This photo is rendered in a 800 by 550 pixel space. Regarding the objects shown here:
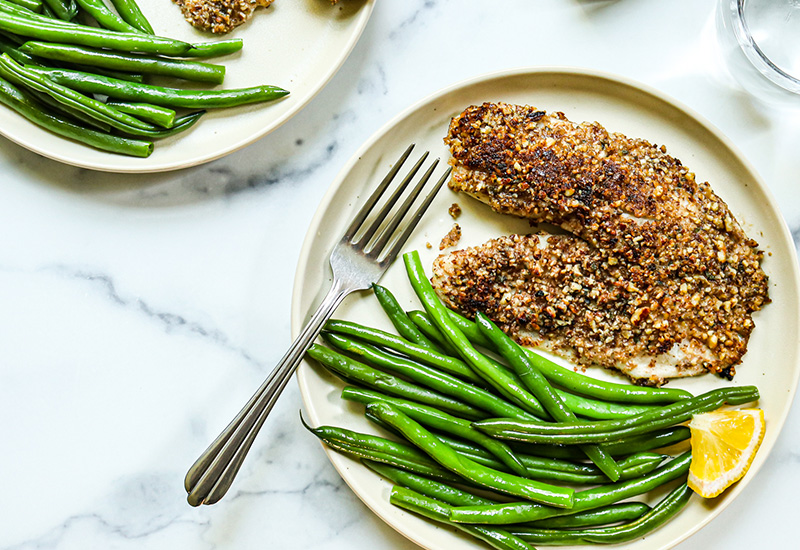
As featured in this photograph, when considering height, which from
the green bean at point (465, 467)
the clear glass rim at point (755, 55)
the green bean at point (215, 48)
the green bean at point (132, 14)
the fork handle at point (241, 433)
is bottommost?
the fork handle at point (241, 433)

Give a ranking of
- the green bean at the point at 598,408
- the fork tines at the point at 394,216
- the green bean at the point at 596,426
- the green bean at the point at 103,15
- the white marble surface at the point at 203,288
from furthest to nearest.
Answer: the white marble surface at the point at 203,288 → the green bean at the point at 103,15 → the fork tines at the point at 394,216 → the green bean at the point at 598,408 → the green bean at the point at 596,426

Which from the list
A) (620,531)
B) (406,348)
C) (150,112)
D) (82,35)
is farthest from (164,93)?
(620,531)

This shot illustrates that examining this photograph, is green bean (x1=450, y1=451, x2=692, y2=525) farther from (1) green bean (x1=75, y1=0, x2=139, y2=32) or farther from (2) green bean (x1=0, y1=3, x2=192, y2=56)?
(1) green bean (x1=75, y1=0, x2=139, y2=32)

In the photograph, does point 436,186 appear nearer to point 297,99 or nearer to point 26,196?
point 297,99

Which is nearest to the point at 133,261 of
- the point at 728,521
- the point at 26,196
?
the point at 26,196

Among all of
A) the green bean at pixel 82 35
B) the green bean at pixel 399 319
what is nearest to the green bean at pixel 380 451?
the green bean at pixel 399 319

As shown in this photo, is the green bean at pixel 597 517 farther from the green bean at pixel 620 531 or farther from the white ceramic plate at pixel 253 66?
the white ceramic plate at pixel 253 66
